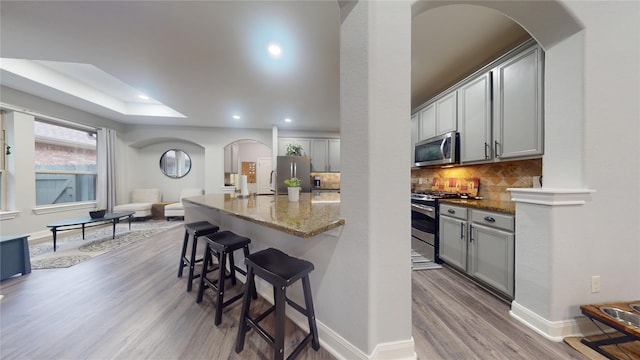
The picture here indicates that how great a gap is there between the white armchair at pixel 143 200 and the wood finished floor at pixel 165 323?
10.0ft

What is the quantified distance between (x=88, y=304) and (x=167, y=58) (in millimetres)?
2665

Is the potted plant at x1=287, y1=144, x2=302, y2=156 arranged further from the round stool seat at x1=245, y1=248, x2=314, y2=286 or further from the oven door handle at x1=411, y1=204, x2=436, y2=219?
the round stool seat at x1=245, y1=248, x2=314, y2=286

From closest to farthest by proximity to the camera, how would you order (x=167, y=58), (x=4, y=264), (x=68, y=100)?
(x=4, y=264) → (x=167, y=58) → (x=68, y=100)

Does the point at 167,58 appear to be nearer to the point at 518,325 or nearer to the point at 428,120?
the point at 428,120

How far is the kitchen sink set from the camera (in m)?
1.35

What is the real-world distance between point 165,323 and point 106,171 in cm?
532

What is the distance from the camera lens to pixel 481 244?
209 centimetres

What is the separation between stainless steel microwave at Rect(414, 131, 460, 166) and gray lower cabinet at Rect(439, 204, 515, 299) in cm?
70

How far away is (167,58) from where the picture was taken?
248 cm

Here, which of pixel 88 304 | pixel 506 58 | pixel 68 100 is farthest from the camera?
pixel 68 100

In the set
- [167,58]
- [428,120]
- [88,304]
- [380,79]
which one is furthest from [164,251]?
[428,120]

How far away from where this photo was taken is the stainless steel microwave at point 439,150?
2.79 meters

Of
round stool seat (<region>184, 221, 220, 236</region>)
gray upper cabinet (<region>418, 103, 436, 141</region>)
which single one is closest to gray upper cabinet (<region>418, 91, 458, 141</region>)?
gray upper cabinet (<region>418, 103, 436, 141</region>)

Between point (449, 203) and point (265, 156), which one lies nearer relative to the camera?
point (449, 203)
